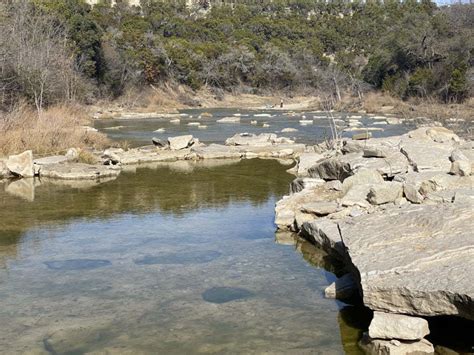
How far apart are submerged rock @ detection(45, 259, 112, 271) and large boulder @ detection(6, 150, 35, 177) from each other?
8.00m

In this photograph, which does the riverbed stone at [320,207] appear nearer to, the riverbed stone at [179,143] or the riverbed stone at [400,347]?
the riverbed stone at [400,347]

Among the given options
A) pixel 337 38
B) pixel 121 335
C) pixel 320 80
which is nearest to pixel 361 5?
pixel 337 38

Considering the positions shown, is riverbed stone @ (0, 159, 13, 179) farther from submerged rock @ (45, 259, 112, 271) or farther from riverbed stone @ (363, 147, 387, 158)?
riverbed stone @ (363, 147, 387, 158)

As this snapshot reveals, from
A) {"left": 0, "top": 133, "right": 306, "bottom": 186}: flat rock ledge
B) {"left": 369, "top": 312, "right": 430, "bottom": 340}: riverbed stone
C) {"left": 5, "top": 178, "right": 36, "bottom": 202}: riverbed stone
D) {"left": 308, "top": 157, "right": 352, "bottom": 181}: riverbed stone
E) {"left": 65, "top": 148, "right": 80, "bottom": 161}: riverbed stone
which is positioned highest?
{"left": 308, "top": 157, "right": 352, "bottom": 181}: riverbed stone

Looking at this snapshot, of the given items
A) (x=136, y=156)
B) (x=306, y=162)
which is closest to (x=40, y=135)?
(x=136, y=156)

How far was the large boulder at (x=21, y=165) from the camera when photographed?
49.6ft

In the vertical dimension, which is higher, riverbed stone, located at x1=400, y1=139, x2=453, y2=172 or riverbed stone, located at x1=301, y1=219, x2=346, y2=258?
riverbed stone, located at x1=400, y1=139, x2=453, y2=172

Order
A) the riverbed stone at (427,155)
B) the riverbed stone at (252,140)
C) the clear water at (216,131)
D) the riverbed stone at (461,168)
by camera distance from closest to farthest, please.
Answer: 1. the riverbed stone at (461,168)
2. the riverbed stone at (427,155)
3. the riverbed stone at (252,140)
4. the clear water at (216,131)

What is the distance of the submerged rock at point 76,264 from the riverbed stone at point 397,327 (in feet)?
13.0

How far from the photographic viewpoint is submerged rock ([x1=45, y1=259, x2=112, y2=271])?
759cm

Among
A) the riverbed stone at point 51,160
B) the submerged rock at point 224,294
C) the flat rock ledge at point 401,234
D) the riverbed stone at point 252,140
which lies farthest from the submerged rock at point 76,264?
the riverbed stone at point 252,140

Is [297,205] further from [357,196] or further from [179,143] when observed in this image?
[179,143]

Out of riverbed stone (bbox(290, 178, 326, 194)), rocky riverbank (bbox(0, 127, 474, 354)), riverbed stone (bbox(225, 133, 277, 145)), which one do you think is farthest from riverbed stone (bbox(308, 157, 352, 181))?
riverbed stone (bbox(225, 133, 277, 145))

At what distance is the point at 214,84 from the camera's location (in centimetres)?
6562
